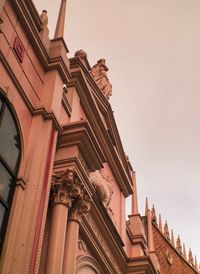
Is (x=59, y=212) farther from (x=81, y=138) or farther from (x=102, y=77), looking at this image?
(x=102, y=77)

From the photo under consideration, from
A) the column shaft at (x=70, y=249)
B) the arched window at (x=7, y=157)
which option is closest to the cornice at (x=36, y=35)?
the arched window at (x=7, y=157)

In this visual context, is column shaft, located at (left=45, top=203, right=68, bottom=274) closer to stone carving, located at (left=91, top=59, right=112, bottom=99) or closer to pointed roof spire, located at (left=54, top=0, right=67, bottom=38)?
pointed roof spire, located at (left=54, top=0, right=67, bottom=38)

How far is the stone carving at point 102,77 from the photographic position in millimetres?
14298

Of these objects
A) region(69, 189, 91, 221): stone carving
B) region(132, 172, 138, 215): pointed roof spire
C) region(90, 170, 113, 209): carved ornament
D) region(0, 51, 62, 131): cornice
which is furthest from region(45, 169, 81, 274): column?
region(132, 172, 138, 215): pointed roof spire

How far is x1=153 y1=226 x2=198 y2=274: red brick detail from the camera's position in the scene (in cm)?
1906

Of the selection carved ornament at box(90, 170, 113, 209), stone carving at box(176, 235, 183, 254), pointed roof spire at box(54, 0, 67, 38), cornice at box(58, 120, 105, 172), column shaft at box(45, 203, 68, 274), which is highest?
stone carving at box(176, 235, 183, 254)

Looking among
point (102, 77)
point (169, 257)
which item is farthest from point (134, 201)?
point (169, 257)

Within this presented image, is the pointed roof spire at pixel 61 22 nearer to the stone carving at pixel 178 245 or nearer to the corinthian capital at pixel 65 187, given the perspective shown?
the corinthian capital at pixel 65 187

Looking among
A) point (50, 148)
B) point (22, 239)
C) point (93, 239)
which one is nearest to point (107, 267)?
point (93, 239)

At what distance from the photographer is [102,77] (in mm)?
14516

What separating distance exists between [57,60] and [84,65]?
260 cm

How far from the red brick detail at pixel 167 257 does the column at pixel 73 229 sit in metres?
10.9

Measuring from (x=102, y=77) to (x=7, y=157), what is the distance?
25.9ft

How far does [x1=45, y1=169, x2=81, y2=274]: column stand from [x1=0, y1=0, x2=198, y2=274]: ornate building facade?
0.02 m
